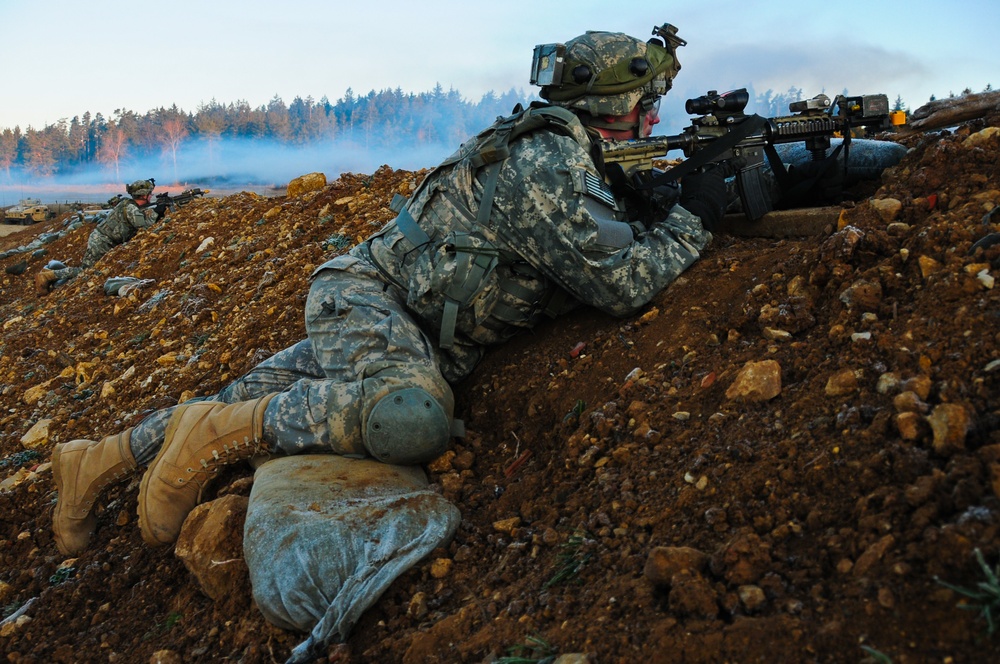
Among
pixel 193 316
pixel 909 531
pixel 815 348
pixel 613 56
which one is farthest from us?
pixel 193 316

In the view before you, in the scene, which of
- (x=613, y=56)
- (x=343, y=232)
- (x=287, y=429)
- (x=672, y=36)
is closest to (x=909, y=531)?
(x=287, y=429)

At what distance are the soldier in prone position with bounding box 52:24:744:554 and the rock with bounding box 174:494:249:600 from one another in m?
0.25

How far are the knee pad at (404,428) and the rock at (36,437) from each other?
9.58 ft

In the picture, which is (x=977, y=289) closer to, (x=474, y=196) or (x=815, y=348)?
(x=815, y=348)

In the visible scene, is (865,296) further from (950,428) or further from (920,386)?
(950,428)

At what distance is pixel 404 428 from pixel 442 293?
2.25ft

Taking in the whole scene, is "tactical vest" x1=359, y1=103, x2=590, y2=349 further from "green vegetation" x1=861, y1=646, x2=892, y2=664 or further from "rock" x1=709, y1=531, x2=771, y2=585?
"green vegetation" x1=861, y1=646, x2=892, y2=664

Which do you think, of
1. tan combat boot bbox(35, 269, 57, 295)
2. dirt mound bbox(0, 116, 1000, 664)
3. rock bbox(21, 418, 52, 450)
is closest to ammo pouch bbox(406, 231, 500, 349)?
dirt mound bbox(0, 116, 1000, 664)

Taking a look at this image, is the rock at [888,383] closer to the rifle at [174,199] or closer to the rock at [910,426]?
the rock at [910,426]

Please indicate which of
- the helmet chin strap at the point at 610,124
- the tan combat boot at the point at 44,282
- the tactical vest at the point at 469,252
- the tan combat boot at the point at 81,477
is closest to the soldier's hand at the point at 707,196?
the helmet chin strap at the point at 610,124

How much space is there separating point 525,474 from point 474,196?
1.23 metres

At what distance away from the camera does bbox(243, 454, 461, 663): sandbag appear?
2406mm

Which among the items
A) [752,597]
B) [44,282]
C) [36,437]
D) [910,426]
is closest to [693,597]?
[752,597]

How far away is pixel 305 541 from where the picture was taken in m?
2.57
